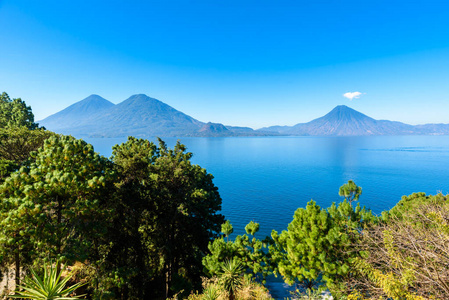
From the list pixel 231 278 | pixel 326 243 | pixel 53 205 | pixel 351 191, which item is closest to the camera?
pixel 53 205

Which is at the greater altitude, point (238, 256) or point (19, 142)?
point (19, 142)

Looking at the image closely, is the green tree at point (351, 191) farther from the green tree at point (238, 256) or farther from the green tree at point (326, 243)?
the green tree at point (238, 256)

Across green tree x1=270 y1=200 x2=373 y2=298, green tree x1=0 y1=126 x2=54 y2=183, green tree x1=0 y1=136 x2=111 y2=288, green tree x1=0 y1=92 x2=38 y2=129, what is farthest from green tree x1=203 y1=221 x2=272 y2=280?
green tree x1=0 y1=92 x2=38 y2=129

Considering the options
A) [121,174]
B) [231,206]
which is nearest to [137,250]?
[121,174]

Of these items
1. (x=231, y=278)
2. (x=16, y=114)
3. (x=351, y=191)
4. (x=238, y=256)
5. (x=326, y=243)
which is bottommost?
(x=231, y=278)

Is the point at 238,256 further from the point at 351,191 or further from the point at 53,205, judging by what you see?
the point at 53,205

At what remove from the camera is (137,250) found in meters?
14.4

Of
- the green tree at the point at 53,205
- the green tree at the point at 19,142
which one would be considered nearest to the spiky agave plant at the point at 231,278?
the green tree at the point at 53,205

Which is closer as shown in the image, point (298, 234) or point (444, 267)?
point (444, 267)

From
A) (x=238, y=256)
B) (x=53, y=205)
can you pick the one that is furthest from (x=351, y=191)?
(x=53, y=205)

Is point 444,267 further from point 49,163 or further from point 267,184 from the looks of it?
point 267,184

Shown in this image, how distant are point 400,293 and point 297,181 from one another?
50074 millimetres

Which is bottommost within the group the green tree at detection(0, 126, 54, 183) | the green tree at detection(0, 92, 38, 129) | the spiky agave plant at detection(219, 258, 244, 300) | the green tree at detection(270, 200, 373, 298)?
the spiky agave plant at detection(219, 258, 244, 300)

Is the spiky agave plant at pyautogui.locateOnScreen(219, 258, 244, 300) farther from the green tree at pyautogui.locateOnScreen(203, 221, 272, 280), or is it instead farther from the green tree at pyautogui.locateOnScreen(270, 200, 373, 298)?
the green tree at pyautogui.locateOnScreen(270, 200, 373, 298)
